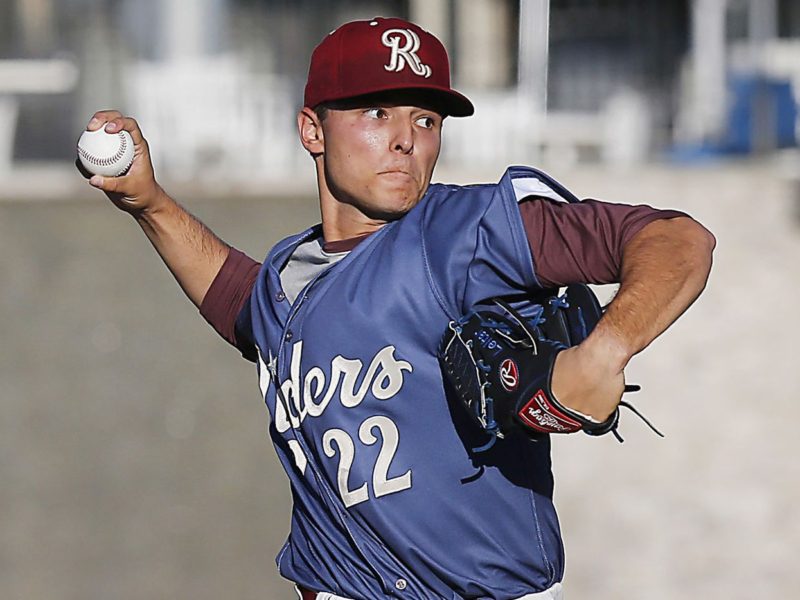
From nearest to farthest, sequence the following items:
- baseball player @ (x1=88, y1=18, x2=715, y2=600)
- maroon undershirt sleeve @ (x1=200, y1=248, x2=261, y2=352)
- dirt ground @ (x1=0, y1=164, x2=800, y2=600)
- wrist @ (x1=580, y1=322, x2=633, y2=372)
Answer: wrist @ (x1=580, y1=322, x2=633, y2=372) → baseball player @ (x1=88, y1=18, x2=715, y2=600) → maroon undershirt sleeve @ (x1=200, y1=248, x2=261, y2=352) → dirt ground @ (x1=0, y1=164, x2=800, y2=600)

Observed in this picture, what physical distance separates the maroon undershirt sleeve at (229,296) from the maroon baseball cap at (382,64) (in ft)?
1.69

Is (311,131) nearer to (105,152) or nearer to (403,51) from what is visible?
(403,51)

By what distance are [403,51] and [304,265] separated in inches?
18.2

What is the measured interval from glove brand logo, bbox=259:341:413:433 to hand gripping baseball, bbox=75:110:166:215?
0.55 metres

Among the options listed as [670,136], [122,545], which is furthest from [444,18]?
[122,545]

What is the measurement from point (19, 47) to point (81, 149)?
548 cm

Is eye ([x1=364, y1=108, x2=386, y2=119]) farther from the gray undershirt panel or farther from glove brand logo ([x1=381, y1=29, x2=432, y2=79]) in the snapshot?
the gray undershirt panel

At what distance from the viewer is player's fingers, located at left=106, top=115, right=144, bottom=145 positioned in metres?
2.74

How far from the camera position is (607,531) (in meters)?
6.65

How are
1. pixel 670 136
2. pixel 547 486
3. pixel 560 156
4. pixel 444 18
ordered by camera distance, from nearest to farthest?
pixel 547 486 < pixel 560 156 < pixel 670 136 < pixel 444 18

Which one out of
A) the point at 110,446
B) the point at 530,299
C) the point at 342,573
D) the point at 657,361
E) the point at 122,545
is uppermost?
the point at 530,299

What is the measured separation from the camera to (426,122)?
8.18 feet

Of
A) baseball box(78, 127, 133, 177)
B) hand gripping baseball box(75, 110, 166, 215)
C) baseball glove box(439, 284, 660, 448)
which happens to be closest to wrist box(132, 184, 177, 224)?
hand gripping baseball box(75, 110, 166, 215)

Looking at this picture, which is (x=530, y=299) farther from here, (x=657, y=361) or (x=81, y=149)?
(x=657, y=361)
